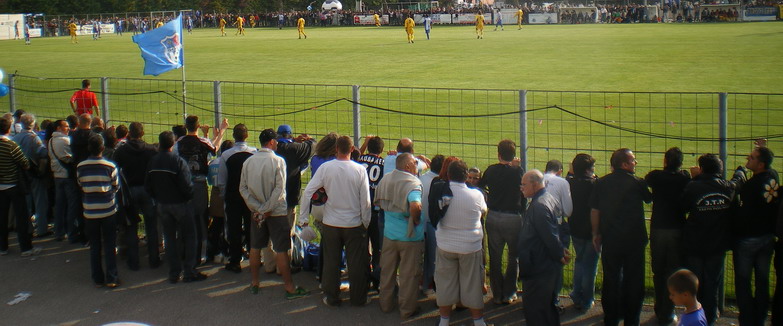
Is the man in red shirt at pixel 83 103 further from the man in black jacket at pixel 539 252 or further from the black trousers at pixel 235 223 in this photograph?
the man in black jacket at pixel 539 252

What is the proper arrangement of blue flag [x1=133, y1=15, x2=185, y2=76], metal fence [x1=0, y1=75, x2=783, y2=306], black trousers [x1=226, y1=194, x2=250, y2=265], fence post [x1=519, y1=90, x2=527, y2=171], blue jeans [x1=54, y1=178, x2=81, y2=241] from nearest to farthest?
black trousers [x1=226, y1=194, x2=250, y2=265] < fence post [x1=519, y1=90, x2=527, y2=171] < blue jeans [x1=54, y1=178, x2=81, y2=241] < metal fence [x1=0, y1=75, x2=783, y2=306] < blue flag [x1=133, y1=15, x2=185, y2=76]

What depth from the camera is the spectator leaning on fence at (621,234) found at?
7273 mm

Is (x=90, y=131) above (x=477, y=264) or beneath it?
above

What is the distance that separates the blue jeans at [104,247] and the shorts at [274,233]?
1624 millimetres

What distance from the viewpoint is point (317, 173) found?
809cm

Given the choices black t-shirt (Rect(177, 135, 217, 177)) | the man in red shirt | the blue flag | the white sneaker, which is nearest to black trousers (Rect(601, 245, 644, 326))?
black t-shirt (Rect(177, 135, 217, 177))

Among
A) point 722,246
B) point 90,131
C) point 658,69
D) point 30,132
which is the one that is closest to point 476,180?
point 722,246

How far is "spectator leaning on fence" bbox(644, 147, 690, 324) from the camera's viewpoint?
7.35m

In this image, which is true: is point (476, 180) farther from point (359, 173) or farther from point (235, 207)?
point (235, 207)

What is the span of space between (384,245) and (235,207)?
2.03m

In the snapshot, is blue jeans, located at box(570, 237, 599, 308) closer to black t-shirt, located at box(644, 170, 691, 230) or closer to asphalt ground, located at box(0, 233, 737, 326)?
asphalt ground, located at box(0, 233, 737, 326)

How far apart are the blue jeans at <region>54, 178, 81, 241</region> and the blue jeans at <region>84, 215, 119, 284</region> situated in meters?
1.69

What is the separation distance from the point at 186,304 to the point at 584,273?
4.14 meters

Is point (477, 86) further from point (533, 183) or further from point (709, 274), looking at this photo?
point (533, 183)
